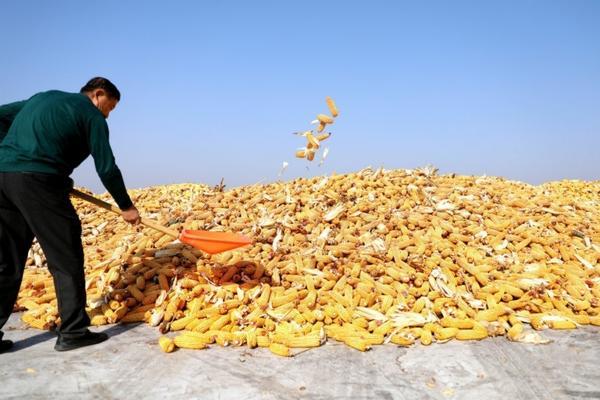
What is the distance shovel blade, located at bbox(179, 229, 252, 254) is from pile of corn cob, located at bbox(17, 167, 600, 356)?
1.55 feet

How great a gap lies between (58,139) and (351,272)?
3.34 meters

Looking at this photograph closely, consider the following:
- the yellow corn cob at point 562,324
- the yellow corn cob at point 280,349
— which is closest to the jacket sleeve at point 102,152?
the yellow corn cob at point 280,349

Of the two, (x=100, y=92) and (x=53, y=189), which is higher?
(x=100, y=92)

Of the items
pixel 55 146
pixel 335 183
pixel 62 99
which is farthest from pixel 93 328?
pixel 335 183

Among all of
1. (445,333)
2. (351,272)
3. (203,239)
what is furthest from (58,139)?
(445,333)

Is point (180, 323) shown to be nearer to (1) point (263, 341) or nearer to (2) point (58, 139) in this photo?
(1) point (263, 341)

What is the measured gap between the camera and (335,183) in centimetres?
779

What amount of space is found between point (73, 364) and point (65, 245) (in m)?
1.08

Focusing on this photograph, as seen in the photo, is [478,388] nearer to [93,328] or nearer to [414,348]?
[414,348]

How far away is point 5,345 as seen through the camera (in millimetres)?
4242

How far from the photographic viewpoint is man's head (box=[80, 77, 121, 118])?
4543 mm

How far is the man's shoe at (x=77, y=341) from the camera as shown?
4188 millimetres

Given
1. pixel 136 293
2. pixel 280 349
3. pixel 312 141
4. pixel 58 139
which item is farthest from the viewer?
pixel 312 141

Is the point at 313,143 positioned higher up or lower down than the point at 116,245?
higher up
